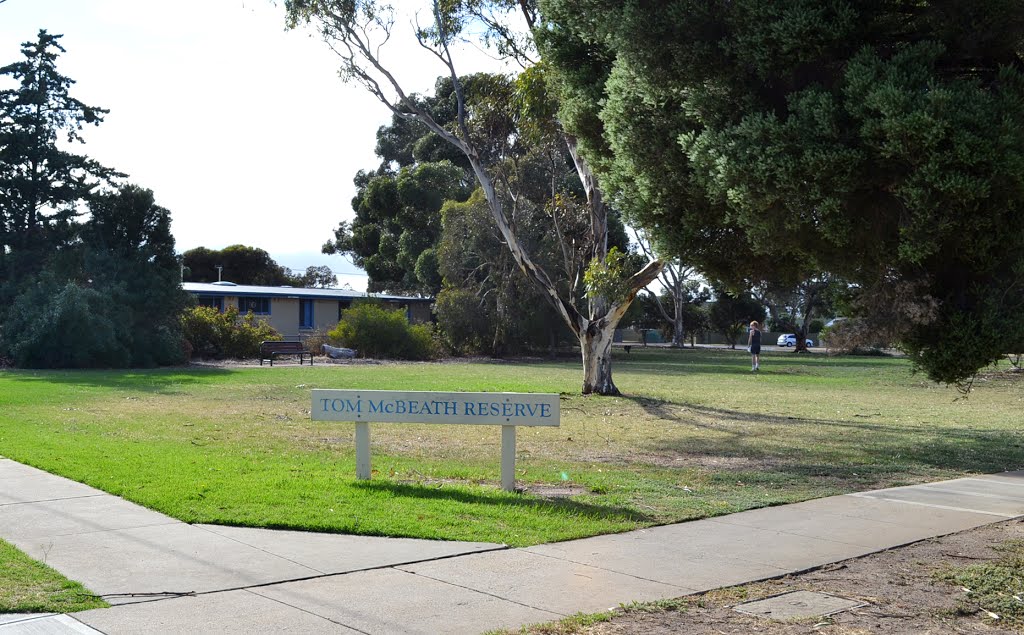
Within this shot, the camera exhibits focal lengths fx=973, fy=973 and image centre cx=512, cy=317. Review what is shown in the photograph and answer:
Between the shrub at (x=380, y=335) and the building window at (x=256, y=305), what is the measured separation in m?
9.58

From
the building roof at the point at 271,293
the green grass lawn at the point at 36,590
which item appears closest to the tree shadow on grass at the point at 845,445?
the green grass lawn at the point at 36,590

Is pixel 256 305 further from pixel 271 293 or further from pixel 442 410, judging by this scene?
pixel 442 410

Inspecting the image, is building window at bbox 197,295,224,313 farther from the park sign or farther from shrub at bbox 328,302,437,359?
the park sign

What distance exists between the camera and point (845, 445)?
15.0m

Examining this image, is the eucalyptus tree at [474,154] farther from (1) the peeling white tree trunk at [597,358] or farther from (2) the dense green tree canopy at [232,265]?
(2) the dense green tree canopy at [232,265]

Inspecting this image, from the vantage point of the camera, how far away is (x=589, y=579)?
6.77 metres

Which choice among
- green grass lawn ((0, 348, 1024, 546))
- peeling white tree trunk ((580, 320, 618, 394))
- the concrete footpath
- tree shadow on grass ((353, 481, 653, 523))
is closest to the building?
green grass lawn ((0, 348, 1024, 546))

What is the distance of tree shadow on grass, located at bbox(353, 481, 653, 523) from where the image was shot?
898cm

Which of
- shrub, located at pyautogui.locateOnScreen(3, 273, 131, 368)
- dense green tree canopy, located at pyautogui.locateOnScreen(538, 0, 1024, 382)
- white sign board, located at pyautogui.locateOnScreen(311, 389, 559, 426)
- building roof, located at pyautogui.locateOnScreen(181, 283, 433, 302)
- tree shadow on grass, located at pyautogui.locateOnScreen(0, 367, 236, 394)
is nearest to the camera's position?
dense green tree canopy, located at pyautogui.locateOnScreen(538, 0, 1024, 382)

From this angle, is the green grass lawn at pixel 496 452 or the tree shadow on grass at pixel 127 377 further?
the tree shadow on grass at pixel 127 377

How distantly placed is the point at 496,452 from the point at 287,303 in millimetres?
41451

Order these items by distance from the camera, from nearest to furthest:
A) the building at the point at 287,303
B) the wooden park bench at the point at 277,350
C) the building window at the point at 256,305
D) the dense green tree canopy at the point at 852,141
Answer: the dense green tree canopy at the point at 852,141 → the wooden park bench at the point at 277,350 → the building at the point at 287,303 → the building window at the point at 256,305

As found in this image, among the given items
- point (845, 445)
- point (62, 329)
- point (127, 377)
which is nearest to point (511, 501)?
point (845, 445)

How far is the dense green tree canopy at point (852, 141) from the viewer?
311 inches
